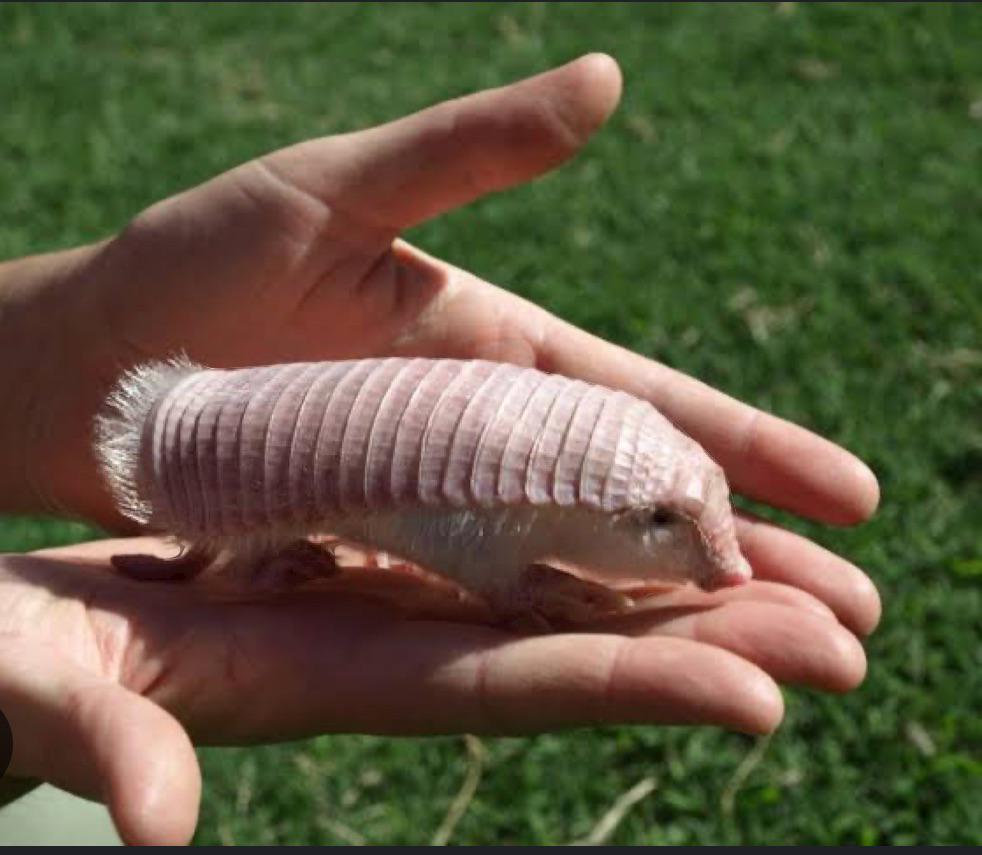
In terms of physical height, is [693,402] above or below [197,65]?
above

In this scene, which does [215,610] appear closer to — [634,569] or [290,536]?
[290,536]

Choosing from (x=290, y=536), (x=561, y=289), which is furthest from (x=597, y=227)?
(x=290, y=536)

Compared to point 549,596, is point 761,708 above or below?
above

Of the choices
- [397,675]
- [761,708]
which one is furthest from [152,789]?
[761,708]

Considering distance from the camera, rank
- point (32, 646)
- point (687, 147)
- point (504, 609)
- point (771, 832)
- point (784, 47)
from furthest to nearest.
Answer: point (784, 47)
point (687, 147)
point (771, 832)
point (504, 609)
point (32, 646)

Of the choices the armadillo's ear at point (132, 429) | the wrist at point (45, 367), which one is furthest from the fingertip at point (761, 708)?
the wrist at point (45, 367)

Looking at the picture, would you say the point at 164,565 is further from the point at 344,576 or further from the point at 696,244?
the point at 696,244
